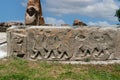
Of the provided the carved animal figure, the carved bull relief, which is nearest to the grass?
the carved bull relief

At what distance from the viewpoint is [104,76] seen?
8.93 m

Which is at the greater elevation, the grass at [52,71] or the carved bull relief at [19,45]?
the carved bull relief at [19,45]

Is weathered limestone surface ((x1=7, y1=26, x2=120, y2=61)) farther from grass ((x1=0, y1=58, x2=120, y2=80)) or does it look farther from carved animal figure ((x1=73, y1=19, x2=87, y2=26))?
carved animal figure ((x1=73, y1=19, x2=87, y2=26))

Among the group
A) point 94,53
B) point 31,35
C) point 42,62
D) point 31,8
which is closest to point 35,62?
point 42,62

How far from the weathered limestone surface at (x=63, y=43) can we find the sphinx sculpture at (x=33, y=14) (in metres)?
7.60

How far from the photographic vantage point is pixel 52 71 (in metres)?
9.16

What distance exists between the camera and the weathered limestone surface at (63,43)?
34.7 feet

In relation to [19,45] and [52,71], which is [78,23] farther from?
[52,71]

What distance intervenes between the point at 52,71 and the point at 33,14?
378 inches

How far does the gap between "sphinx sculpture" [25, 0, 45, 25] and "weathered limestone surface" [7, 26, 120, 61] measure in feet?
24.9

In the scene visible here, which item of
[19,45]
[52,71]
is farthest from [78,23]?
[52,71]

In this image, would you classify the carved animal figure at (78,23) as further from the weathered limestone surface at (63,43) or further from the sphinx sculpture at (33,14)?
the weathered limestone surface at (63,43)

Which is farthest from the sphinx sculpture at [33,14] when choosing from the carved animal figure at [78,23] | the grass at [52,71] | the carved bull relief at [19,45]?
the grass at [52,71]

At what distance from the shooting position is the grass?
877 cm
